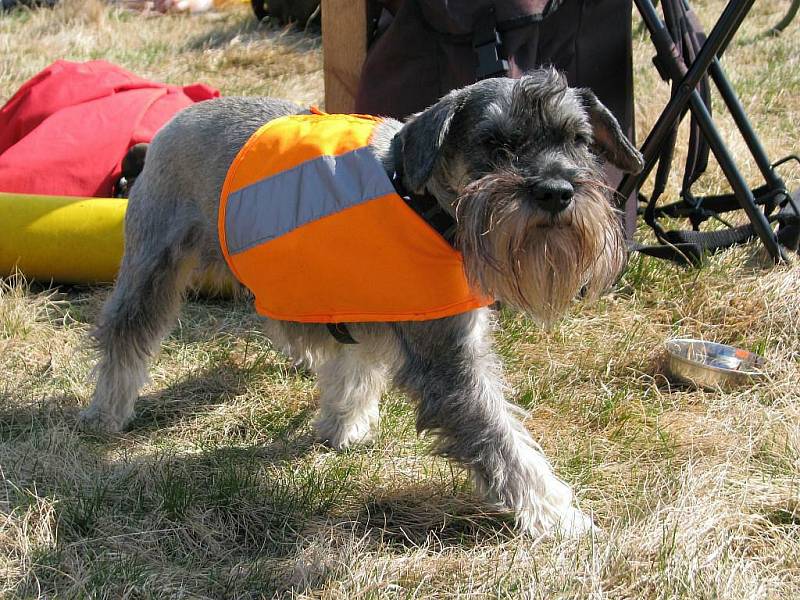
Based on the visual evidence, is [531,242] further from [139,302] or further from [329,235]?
[139,302]

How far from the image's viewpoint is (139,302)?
410 centimetres

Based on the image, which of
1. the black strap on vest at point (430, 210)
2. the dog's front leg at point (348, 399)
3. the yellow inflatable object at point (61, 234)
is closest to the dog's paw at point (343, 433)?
the dog's front leg at point (348, 399)

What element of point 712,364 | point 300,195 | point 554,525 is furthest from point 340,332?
point 712,364

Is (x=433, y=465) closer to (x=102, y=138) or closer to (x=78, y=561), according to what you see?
(x=78, y=561)

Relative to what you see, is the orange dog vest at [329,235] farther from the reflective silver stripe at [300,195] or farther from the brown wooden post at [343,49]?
the brown wooden post at [343,49]

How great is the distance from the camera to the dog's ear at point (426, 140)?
3053mm

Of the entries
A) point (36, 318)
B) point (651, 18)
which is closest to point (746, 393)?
point (651, 18)

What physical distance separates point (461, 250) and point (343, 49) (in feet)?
8.85

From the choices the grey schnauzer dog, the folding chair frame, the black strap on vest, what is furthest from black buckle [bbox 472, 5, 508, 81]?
the black strap on vest

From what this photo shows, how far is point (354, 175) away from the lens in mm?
3389

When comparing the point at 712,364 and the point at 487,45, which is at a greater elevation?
the point at 487,45

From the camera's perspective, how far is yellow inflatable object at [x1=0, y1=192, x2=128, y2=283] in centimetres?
515

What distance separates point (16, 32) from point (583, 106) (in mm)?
9002

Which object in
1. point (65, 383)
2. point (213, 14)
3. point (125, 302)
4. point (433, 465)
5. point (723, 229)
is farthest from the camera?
point (213, 14)
